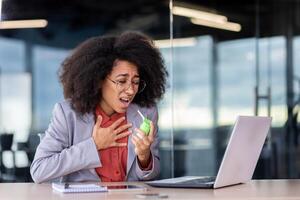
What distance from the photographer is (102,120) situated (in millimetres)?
2559

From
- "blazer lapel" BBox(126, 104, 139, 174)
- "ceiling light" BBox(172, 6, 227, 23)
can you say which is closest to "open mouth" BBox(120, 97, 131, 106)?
"blazer lapel" BBox(126, 104, 139, 174)

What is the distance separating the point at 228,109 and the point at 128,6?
148 cm

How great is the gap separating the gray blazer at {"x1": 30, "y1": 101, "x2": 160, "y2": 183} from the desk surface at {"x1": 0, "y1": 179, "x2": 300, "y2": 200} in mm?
120

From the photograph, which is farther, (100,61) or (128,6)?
(128,6)

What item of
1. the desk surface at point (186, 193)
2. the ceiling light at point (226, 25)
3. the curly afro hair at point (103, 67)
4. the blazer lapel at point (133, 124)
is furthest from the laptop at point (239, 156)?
the ceiling light at point (226, 25)

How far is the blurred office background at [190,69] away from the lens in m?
6.30

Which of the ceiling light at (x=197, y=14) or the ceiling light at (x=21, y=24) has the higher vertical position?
the ceiling light at (x=197, y=14)

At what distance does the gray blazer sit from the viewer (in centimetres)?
237

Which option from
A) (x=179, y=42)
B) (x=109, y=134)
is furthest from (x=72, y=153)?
(x=179, y=42)

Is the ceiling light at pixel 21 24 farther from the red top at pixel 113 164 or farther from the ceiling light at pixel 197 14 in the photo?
the red top at pixel 113 164

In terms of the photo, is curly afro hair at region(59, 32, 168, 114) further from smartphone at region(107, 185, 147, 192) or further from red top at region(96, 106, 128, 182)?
smartphone at region(107, 185, 147, 192)

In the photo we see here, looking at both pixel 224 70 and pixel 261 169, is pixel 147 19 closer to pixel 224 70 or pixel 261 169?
pixel 224 70

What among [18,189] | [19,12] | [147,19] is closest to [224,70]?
[147,19]

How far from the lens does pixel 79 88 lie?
253 centimetres
